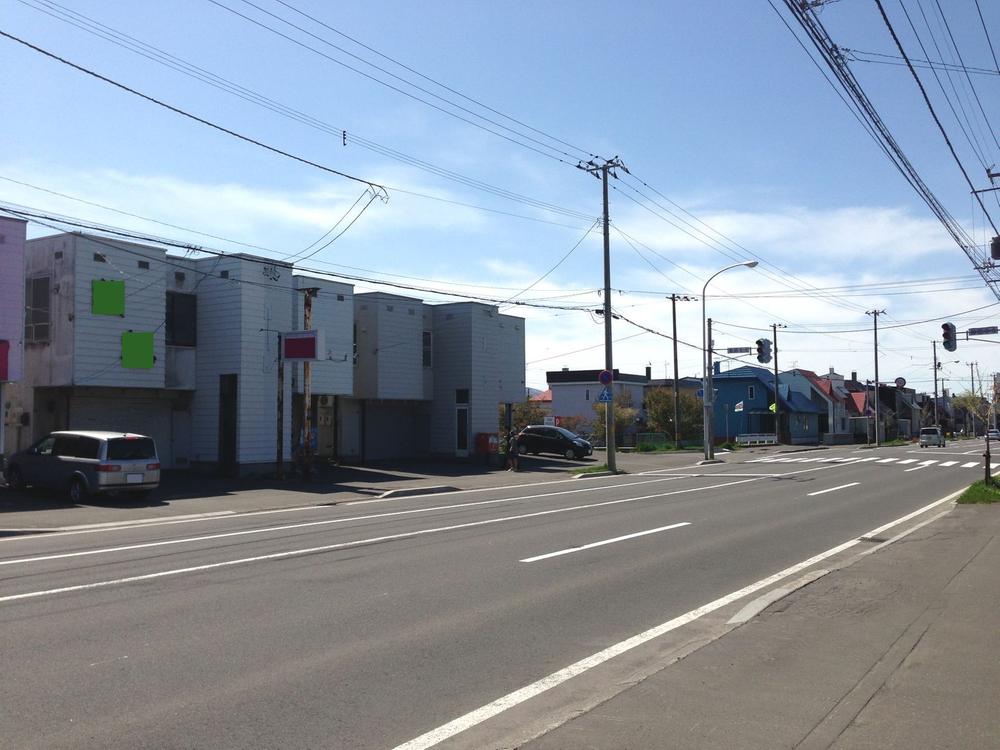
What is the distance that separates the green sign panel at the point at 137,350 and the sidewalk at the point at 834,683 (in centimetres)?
2209

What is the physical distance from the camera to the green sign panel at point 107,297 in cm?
2535

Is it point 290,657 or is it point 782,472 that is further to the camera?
point 782,472

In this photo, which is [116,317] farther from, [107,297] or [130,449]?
[130,449]

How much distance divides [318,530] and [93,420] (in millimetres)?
A: 15456

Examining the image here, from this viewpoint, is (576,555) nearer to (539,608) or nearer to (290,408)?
(539,608)

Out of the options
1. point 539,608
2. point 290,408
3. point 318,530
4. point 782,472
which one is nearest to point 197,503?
point 318,530

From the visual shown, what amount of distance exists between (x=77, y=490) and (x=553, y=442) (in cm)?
2605

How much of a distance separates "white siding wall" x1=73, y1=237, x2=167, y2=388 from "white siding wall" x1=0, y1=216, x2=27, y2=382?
2.66 m

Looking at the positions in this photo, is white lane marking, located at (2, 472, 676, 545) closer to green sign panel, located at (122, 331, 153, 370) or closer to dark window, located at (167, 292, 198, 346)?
green sign panel, located at (122, 331, 153, 370)

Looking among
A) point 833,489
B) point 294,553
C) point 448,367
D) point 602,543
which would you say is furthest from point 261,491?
point 833,489

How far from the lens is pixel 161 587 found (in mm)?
9617

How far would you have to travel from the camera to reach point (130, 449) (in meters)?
20.9

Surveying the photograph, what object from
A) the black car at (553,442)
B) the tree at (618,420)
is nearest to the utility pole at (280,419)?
the black car at (553,442)

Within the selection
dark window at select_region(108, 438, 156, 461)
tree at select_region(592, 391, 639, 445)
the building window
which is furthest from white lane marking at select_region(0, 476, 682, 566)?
tree at select_region(592, 391, 639, 445)
